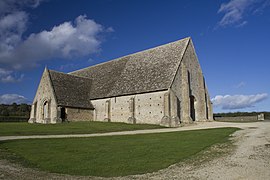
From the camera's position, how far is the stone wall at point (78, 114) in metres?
33.9

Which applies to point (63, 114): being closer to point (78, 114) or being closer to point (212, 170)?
point (78, 114)

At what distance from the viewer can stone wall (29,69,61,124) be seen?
3308 centimetres

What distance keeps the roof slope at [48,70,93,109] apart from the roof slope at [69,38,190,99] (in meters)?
1.43

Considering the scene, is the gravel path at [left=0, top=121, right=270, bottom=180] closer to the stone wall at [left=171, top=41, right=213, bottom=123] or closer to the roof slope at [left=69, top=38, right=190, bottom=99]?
the roof slope at [left=69, top=38, right=190, bottom=99]

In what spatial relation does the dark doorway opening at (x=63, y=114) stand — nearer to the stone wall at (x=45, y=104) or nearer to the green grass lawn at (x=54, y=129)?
the stone wall at (x=45, y=104)

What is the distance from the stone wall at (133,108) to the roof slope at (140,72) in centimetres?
86

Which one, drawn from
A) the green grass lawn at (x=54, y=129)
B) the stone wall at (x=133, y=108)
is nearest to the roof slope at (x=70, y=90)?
the stone wall at (x=133, y=108)

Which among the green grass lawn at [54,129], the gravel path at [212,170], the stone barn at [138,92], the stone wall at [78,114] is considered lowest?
the gravel path at [212,170]

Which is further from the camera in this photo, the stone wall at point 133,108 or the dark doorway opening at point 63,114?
the dark doorway opening at point 63,114

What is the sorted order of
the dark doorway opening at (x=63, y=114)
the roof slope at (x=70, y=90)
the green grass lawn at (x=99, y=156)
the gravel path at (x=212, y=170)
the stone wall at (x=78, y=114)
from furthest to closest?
the roof slope at (x=70, y=90) → the stone wall at (x=78, y=114) → the dark doorway opening at (x=63, y=114) → the green grass lawn at (x=99, y=156) → the gravel path at (x=212, y=170)

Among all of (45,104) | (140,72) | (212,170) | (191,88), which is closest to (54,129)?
(45,104)

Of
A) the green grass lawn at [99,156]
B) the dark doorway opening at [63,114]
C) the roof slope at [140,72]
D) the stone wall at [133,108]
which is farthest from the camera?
the dark doorway opening at [63,114]

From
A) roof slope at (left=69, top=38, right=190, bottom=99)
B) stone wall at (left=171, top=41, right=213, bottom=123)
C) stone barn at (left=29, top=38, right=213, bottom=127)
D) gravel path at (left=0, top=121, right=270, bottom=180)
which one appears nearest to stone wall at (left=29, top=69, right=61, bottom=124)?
stone barn at (left=29, top=38, right=213, bottom=127)

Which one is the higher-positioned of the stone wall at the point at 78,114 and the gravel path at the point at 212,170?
the stone wall at the point at 78,114
